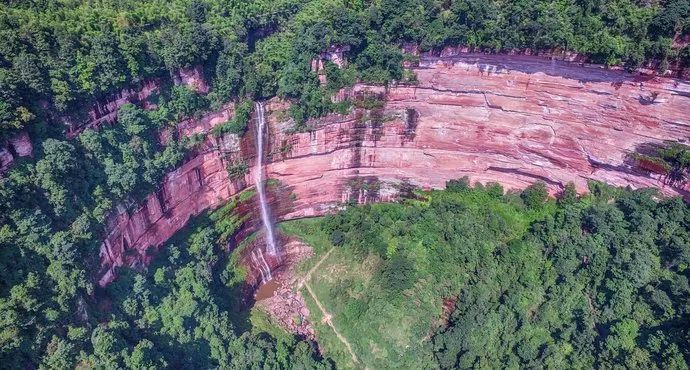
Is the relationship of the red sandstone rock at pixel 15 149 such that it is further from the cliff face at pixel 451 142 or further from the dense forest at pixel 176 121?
the cliff face at pixel 451 142

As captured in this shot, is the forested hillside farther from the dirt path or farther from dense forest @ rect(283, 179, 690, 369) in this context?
the dirt path

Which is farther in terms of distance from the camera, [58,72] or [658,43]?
[658,43]

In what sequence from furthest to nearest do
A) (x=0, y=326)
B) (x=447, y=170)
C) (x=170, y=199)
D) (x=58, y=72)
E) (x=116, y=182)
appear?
(x=447, y=170) → (x=170, y=199) → (x=116, y=182) → (x=58, y=72) → (x=0, y=326)

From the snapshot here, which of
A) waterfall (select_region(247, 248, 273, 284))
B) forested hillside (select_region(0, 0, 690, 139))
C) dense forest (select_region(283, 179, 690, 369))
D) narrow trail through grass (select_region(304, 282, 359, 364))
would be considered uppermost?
forested hillside (select_region(0, 0, 690, 139))

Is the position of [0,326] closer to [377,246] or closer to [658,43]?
[377,246]

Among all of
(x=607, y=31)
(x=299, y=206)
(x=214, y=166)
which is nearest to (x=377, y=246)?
(x=299, y=206)

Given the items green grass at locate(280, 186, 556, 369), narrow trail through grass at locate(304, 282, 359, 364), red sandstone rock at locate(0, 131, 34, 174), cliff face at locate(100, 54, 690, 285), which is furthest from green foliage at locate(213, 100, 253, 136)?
narrow trail through grass at locate(304, 282, 359, 364)
